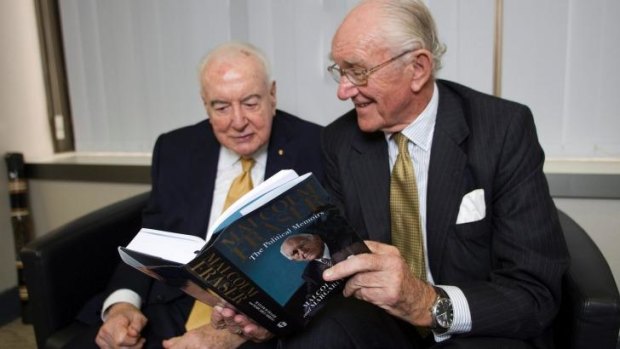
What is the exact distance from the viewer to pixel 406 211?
47.0 inches

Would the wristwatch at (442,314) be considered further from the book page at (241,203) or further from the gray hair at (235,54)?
the gray hair at (235,54)

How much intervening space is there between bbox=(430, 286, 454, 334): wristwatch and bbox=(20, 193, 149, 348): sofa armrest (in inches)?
40.0

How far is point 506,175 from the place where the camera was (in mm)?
1056

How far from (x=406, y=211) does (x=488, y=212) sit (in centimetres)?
20

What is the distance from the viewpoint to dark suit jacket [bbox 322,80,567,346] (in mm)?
1004

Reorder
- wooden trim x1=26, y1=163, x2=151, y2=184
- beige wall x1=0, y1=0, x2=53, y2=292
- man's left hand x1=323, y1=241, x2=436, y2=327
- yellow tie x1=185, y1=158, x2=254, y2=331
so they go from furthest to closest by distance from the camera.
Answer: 1. beige wall x1=0, y1=0, x2=53, y2=292
2. wooden trim x1=26, y1=163, x2=151, y2=184
3. yellow tie x1=185, y1=158, x2=254, y2=331
4. man's left hand x1=323, y1=241, x2=436, y2=327

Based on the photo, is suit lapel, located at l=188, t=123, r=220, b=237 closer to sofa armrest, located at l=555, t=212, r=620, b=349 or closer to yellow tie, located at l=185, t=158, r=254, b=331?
yellow tie, located at l=185, t=158, r=254, b=331

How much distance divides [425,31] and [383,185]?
0.39 meters

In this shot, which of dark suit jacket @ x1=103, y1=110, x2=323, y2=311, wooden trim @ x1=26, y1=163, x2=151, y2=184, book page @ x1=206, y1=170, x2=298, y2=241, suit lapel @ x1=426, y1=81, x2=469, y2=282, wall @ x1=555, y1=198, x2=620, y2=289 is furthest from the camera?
wooden trim @ x1=26, y1=163, x2=151, y2=184

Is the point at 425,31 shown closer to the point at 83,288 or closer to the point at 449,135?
the point at 449,135

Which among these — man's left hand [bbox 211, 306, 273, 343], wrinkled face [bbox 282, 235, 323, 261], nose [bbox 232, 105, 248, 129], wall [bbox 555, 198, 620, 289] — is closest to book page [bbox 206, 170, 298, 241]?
wrinkled face [bbox 282, 235, 323, 261]

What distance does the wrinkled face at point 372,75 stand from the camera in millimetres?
1069

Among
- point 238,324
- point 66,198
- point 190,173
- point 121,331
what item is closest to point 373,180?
point 238,324

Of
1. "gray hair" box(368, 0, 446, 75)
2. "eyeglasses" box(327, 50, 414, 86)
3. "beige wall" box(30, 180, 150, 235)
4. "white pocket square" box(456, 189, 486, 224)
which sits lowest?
"beige wall" box(30, 180, 150, 235)
